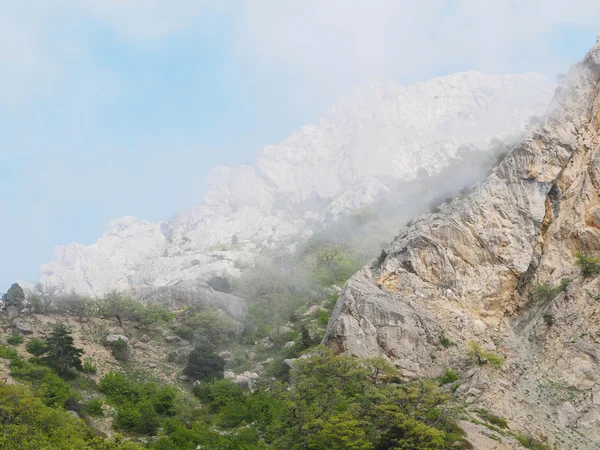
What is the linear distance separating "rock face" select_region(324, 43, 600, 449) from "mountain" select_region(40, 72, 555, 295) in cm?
7844

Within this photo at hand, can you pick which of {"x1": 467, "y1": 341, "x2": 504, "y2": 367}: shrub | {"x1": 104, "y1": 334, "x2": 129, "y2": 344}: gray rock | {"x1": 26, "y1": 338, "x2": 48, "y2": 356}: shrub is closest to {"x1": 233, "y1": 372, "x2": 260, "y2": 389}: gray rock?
{"x1": 104, "y1": 334, "x2": 129, "y2": 344}: gray rock

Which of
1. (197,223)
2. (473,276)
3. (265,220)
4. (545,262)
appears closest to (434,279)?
(473,276)

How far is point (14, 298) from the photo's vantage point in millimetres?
62438

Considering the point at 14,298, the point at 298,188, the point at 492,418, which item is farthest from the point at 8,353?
the point at 298,188

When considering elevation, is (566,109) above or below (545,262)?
above

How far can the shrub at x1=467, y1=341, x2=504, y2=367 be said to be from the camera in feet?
137

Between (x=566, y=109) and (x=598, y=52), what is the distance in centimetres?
819

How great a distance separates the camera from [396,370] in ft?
136

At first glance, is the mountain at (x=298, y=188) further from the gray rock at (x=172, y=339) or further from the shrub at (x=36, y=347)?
the shrub at (x=36, y=347)

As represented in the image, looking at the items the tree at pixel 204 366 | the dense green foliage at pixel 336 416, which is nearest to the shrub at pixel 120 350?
the tree at pixel 204 366

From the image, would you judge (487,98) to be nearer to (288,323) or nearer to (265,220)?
(265,220)

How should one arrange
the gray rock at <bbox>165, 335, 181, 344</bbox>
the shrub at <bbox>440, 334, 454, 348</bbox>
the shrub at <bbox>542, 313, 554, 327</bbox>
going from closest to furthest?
1. the shrub at <bbox>542, 313, 554, 327</bbox>
2. the shrub at <bbox>440, 334, 454, 348</bbox>
3. the gray rock at <bbox>165, 335, 181, 344</bbox>

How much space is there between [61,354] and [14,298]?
1821 cm

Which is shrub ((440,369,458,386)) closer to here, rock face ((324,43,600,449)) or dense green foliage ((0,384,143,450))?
rock face ((324,43,600,449))
